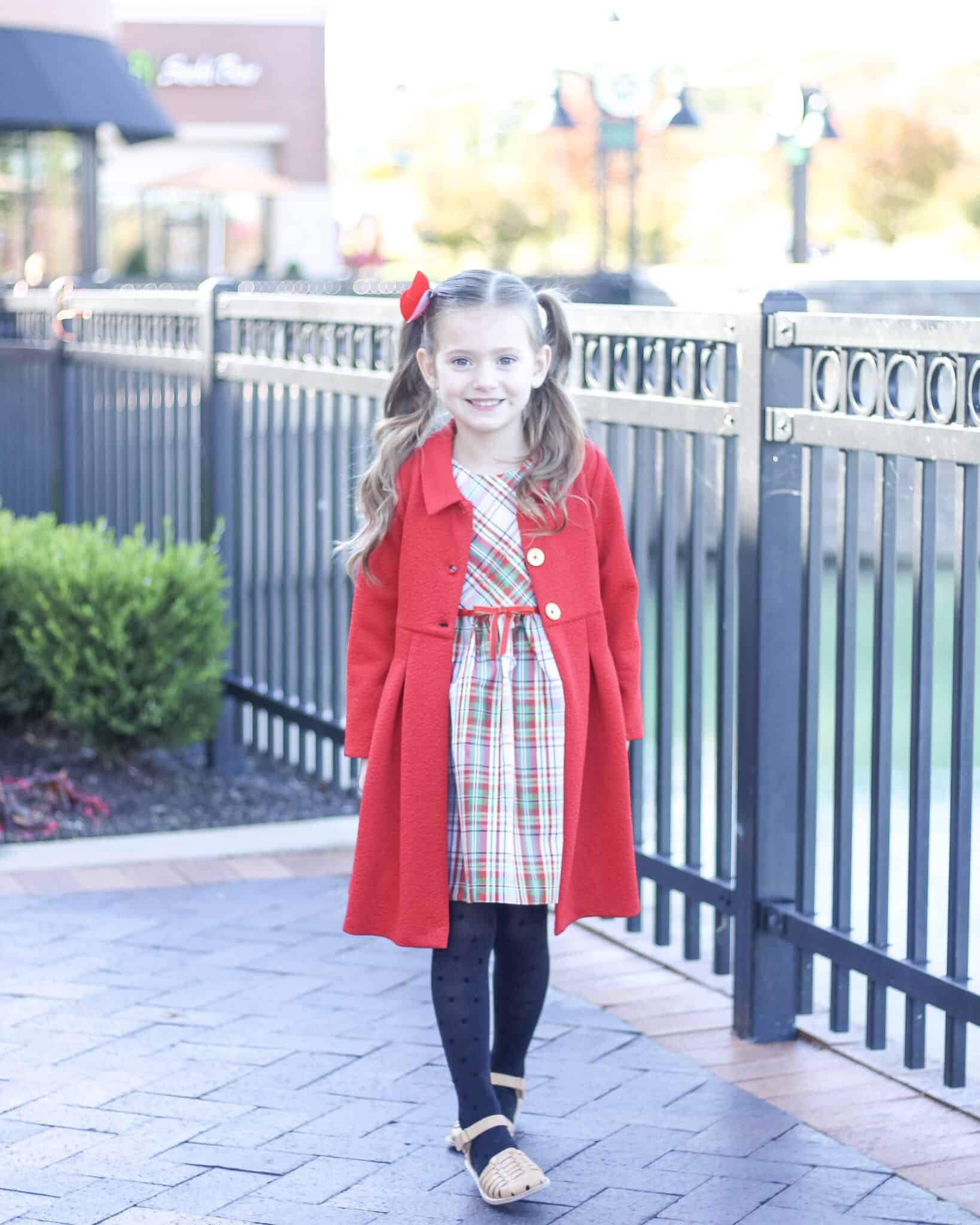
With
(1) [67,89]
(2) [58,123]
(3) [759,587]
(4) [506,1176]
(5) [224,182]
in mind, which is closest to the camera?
(4) [506,1176]

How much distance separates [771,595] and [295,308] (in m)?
2.37

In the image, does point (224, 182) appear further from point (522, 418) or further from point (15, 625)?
point (522, 418)

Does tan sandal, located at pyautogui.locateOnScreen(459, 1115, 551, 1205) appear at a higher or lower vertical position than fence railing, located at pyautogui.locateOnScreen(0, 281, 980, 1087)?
lower

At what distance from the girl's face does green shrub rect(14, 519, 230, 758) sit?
2.90 metres

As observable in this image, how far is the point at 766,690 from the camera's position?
12.1 ft

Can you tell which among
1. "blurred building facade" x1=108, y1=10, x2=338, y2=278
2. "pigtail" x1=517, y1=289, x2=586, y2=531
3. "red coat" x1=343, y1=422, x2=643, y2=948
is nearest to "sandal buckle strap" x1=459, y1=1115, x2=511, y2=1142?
"red coat" x1=343, y1=422, x2=643, y2=948

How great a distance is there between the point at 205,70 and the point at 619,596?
133ft

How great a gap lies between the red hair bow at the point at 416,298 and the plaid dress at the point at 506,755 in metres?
0.46

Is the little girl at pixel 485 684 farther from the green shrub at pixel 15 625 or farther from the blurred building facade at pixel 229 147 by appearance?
the blurred building facade at pixel 229 147

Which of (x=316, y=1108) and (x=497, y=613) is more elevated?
(x=497, y=613)

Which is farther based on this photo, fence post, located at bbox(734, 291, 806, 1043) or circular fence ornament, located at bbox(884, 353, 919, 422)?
fence post, located at bbox(734, 291, 806, 1043)

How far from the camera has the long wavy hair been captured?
9.96 ft

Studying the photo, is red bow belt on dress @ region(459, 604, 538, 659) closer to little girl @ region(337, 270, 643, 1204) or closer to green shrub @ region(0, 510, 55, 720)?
little girl @ region(337, 270, 643, 1204)

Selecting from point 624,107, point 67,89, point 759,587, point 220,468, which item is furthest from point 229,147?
point 759,587
